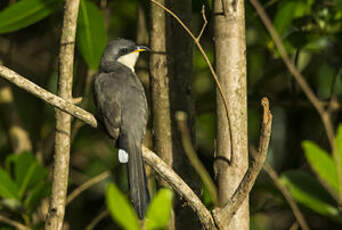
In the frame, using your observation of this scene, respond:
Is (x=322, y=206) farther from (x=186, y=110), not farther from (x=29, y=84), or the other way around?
(x=29, y=84)

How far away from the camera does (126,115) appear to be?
12.4 ft

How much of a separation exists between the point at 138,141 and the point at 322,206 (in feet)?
4.22

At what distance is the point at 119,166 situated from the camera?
5000 millimetres

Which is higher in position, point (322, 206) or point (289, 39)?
point (289, 39)

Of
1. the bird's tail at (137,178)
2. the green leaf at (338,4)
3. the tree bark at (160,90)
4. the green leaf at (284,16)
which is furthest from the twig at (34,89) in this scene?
the green leaf at (338,4)

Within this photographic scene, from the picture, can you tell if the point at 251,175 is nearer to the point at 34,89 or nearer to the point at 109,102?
the point at 34,89

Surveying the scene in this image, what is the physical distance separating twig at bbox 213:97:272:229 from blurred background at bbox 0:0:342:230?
3.68 feet

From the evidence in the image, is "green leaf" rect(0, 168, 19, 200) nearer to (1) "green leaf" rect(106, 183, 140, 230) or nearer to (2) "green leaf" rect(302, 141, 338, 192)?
(2) "green leaf" rect(302, 141, 338, 192)

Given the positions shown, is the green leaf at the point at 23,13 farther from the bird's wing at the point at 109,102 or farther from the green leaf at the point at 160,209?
the green leaf at the point at 160,209

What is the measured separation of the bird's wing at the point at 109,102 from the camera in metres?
3.75

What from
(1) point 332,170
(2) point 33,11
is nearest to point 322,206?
(1) point 332,170

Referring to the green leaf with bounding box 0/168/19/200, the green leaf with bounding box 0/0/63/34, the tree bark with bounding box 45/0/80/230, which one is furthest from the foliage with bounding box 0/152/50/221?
the green leaf with bounding box 0/0/63/34

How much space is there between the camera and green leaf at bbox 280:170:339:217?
2.75 metres

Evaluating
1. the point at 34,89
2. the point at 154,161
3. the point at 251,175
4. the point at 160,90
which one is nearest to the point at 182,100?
the point at 160,90
